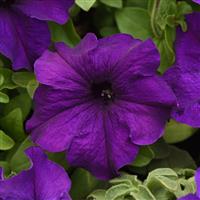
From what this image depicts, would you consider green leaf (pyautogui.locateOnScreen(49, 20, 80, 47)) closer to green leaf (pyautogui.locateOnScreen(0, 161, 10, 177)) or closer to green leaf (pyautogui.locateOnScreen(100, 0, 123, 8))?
green leaf (pyautogui.locateOnScreen(100, 0, 123, 8))

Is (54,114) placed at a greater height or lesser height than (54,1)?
lesser

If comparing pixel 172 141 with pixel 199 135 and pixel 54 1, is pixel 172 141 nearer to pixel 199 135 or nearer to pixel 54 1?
pixel 199 135

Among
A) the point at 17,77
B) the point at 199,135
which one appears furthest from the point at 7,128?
the point at 199,135

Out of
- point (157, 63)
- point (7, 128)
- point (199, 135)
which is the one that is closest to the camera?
point (157, 63)

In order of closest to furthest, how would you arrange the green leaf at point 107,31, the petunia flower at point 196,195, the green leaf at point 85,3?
the petunia flower at point 196,195
the green leaf at point 85,3
the green leaf at point 107,31

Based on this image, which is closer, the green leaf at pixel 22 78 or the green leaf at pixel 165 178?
the green leaf at pixel 165 178

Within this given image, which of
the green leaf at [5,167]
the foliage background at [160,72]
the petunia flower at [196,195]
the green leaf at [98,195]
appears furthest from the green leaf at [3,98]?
the petunia flower at [196,195]

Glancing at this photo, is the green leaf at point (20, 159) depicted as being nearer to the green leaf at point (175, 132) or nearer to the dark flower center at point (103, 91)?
the dark flower center at point (103, 91)
